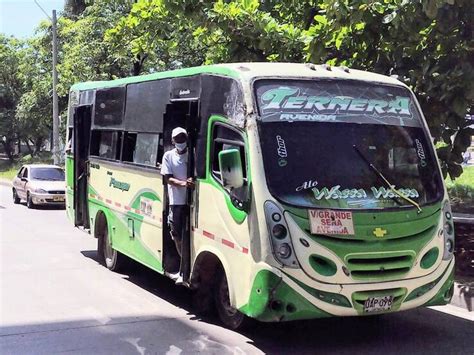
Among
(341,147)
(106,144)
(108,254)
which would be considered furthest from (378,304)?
(106,144)

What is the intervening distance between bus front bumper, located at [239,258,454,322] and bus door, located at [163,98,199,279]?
4.83 feet

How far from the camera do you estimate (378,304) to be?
210 inches

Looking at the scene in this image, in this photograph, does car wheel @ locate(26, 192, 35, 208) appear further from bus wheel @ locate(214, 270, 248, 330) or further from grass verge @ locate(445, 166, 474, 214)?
bus wheel @ locate(214, 270, 248, 330)

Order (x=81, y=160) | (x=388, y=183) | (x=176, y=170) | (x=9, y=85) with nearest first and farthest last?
(x=388, y=183) → (x=176, y=170) → (x=81, y=160) → (x=9, y=85)

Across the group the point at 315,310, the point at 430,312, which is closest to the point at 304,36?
the point at 430,312

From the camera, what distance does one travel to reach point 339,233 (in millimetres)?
5227

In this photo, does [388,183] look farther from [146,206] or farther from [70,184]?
[70,184]

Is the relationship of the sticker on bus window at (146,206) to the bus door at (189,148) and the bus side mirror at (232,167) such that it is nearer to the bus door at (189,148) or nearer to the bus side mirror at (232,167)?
the bus door at (189,148)

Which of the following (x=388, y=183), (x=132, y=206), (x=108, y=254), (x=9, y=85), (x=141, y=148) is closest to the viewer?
(x=388, y=183)

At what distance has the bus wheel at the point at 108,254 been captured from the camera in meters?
9.20

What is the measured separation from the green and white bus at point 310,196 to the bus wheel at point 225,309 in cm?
2

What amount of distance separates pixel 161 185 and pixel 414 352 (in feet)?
11.2

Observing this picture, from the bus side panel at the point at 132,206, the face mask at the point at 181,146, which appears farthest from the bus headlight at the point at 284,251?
the bus side panel at the point at 132,206

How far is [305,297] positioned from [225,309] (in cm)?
134
